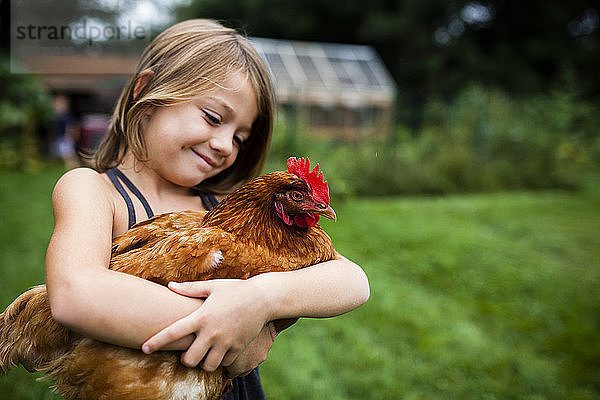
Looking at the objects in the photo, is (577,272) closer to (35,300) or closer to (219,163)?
(219,163)

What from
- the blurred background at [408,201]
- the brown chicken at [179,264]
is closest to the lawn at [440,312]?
the blurred background at [408,201]

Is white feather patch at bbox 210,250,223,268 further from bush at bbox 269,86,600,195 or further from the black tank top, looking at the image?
bush at bbox 269,86,600,195

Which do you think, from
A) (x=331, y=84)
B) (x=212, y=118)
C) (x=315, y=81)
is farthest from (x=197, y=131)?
(x=331, y=84)

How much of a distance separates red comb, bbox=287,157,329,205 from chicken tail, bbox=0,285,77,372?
25.4 inches

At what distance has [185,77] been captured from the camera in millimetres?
1229

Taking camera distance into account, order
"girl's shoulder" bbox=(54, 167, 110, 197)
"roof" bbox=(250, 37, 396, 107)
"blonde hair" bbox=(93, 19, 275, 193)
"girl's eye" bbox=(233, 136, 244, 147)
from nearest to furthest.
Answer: "girl's shoulder" bbox=(54, 167, 110, 197) → "blonde hair" bbox=(93, 19, 275, 193) → "girl's eye" bbox=(233, 136, 244, 147) → "roof" bbox=(250, 37, 396, 107)

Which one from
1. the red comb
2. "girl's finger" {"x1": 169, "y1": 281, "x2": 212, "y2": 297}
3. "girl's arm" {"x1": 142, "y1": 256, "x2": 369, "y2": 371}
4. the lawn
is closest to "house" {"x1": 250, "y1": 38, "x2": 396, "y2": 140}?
the lawn

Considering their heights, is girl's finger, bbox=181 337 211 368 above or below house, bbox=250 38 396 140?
below

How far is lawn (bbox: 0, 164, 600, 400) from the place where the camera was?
3.19m

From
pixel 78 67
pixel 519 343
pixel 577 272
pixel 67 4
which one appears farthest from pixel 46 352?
pixel 78 67

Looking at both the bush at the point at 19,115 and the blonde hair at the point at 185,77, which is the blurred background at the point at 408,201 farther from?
the blonde hair at the point at 185,77

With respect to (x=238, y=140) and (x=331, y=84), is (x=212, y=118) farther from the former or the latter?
(x=331, y=84)

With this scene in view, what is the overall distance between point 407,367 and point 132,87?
9.27ft

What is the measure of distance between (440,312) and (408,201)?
12.9ft
